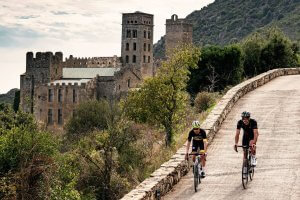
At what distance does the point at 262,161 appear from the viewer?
14500 millimetres

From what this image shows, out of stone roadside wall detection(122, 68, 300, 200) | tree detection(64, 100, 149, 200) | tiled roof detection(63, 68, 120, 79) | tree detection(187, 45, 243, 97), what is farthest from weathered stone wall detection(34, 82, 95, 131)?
stone roadside wall detection(122, 68, 300, 200)

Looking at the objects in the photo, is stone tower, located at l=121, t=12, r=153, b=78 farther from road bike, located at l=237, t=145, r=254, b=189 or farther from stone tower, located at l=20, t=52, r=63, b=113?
road bike, located at l=237, t=145, r=254, b=189

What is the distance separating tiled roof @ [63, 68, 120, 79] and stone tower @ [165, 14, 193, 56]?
119 feet

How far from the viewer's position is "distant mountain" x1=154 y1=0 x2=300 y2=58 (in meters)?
134

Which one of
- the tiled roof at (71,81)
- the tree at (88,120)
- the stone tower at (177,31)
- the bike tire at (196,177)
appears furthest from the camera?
the stone tower at (177,31)

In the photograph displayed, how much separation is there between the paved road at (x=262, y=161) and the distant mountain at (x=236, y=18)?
9933 centimetres

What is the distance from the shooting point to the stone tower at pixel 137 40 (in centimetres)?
11706

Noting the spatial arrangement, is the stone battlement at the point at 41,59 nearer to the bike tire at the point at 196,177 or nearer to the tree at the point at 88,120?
the tree at the point at 88,120

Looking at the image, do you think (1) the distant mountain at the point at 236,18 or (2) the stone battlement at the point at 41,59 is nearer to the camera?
(2) the stone battlement at the point at 41,59

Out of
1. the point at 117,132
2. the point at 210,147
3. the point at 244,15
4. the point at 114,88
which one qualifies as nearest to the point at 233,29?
the point at 244,15

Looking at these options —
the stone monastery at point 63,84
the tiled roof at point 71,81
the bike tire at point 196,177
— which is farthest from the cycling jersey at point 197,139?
the tiled roof at point 71,81

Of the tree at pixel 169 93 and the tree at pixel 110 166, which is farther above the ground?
the tree at pixel 169 93

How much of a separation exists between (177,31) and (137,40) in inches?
510

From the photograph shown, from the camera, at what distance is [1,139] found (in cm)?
2709
